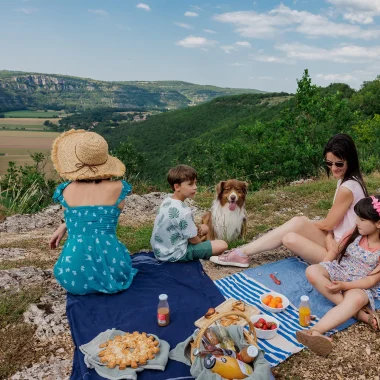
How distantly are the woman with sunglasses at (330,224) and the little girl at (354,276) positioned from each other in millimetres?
393

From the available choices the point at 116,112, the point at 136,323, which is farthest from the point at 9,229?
the point at 116,112

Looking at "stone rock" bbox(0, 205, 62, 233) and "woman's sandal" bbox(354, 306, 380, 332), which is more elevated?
"woman's sandal" bbox(354, 306, 380, 332)

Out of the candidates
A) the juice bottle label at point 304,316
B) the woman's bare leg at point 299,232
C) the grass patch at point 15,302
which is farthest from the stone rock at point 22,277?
the juice bottle label at point 304,316

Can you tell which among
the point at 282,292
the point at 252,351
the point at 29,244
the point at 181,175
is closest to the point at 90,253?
the point at 181,175

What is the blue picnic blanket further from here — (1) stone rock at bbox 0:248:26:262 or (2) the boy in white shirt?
(1) stone rock at bbox 0:248:26:262

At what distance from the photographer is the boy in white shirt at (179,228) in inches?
183

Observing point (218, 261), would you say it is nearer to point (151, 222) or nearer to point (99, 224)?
point (99, 224)

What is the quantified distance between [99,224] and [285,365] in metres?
2.23

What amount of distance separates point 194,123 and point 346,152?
237 ft

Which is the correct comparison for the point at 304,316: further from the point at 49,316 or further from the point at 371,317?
the point at 49,316

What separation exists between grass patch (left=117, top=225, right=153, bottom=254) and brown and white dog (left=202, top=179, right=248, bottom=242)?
1102 mm

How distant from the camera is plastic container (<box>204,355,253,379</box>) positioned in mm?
2479

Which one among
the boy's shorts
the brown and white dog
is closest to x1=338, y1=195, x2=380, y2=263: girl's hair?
the boy's shorts

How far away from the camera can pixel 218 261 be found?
4.93 m
